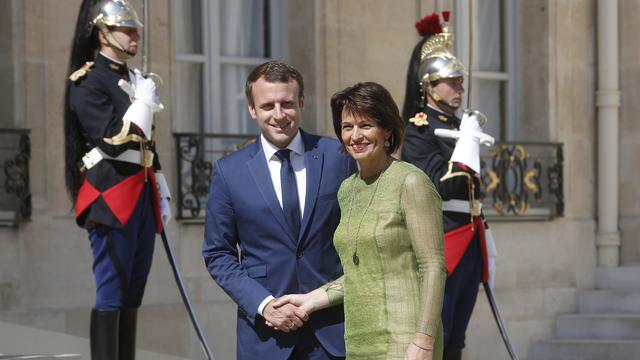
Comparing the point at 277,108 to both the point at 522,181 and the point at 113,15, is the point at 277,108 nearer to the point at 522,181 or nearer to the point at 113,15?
the point at 113,15

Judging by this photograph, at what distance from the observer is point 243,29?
31.1 ft

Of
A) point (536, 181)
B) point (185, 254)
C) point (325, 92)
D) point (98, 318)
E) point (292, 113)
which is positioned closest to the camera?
point (292, 113)

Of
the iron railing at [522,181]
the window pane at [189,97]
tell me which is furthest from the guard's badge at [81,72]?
the iron railing at [522,181]

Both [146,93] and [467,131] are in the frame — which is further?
[467,131]

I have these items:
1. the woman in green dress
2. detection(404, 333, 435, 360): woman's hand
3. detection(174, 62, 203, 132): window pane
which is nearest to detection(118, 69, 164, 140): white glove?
the woman in green dress

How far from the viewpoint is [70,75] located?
626 cm

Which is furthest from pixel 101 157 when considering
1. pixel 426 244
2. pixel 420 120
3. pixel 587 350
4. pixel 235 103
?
pixel 587 350

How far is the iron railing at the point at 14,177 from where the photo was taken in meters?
7.83

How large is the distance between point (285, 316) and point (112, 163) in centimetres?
225

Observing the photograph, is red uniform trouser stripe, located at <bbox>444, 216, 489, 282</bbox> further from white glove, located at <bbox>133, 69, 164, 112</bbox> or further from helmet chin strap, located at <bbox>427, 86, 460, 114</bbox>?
white glove, located at <bbox>133, 69, 164, 112</bbox>

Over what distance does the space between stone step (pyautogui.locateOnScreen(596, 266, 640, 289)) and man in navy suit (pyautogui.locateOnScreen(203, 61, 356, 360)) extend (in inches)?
263

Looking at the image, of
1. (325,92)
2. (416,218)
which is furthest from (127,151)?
(325,92)

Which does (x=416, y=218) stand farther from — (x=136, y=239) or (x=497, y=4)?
(x=497, y=4)

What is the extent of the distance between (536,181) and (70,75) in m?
5.11
